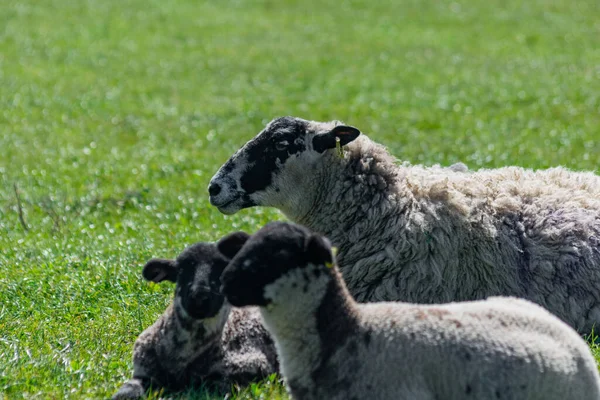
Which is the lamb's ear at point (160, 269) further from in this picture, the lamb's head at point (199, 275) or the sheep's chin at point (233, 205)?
the sheep's chin at point (233, 205)

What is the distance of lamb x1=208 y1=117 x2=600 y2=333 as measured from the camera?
7309 millimetres

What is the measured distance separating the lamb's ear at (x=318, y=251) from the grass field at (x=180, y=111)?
1181mm

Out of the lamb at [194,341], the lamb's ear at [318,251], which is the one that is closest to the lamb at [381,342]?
the lamb's ear at [318,251]

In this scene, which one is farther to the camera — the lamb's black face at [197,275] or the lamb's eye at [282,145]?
the lamb's eye at [282,145]

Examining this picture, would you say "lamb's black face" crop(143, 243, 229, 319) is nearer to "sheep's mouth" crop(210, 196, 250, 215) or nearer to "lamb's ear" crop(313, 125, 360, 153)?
"sheep's mouth" crop(210, 196, 250, 215)

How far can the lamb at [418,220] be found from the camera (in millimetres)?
7309

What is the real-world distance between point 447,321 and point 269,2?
3099 cm

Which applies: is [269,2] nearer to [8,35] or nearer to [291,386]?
[8,35]

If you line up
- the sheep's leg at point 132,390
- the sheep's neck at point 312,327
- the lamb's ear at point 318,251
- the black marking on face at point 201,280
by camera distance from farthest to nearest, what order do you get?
1. the black marking on face at point 201,280
2. the sheep's leg at point 132,390
3. the sheep's neck at point 312,327
4. the lamb's ear at point 318,251

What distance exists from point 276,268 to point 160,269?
1.41 metres

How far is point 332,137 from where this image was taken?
298 inches

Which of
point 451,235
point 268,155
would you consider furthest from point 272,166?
point 451,235

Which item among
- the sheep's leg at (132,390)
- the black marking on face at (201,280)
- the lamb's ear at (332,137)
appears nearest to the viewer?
the sheep's leg at (132,390)

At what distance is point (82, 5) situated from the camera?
1267 inches
